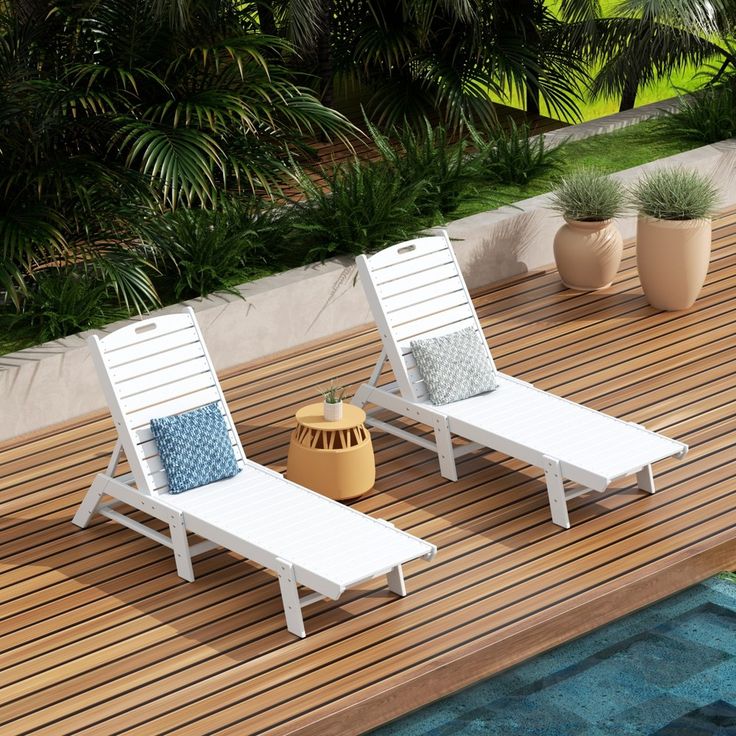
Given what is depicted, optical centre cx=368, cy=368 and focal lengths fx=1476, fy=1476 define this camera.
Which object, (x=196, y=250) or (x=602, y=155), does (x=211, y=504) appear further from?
(x=602, y=155)

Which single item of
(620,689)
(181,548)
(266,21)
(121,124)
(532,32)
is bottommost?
(620,689)

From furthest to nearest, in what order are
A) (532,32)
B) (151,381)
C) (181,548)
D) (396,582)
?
(532,32) → (151,381) → (181,548) → (396,582)

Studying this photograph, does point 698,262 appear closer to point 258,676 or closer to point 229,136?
point 229,136

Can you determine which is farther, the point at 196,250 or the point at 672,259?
the point at 672,259

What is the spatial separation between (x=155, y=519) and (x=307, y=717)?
67.0 inches

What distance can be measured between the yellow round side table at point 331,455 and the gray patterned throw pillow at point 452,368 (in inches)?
19.4

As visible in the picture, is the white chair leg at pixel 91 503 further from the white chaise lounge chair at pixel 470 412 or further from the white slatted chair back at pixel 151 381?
the white chaise lounge chair at pixel 470 412

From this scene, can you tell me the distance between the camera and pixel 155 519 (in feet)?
21.5

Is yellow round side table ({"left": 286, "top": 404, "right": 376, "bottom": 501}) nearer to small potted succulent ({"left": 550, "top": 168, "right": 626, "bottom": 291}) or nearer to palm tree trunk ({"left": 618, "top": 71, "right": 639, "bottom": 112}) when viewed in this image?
small potted succulent ({"left": 550, "top": 168, "right": 626, "bottom": 291})

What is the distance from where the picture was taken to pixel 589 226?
8.61 meters

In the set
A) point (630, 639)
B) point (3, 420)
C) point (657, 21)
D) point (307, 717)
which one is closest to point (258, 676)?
point (307, 717)

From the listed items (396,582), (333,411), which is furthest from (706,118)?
(396,582)

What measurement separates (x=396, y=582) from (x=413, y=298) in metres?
1.73

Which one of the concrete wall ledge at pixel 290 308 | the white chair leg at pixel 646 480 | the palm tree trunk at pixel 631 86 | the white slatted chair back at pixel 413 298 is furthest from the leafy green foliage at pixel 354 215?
the palm tree trunk at pixel 631 86
